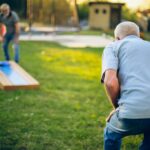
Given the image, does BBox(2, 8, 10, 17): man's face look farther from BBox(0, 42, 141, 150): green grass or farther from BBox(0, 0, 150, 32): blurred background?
BBox(0, 0, 150, 32): blurred background

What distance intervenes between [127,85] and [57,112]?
4052mm

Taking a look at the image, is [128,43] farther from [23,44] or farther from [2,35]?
[23,44]

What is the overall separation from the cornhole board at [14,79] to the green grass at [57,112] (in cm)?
17

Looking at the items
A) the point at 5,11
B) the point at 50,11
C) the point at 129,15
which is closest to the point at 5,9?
the point at 5,11

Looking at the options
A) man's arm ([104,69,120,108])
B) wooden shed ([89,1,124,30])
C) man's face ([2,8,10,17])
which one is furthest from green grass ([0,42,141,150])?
wooden shed ([89,1,124,30])

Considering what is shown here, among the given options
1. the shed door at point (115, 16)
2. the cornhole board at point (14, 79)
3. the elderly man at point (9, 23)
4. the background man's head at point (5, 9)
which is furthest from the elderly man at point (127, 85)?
the shed door at point (115, 16)

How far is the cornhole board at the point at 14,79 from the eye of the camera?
9.77 meters

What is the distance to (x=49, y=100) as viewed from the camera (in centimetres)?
907

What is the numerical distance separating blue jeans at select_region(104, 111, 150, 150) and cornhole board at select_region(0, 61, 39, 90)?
18.3 feet

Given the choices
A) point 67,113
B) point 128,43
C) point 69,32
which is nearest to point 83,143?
point 67,113

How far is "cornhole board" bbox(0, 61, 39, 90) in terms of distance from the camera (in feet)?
32.0

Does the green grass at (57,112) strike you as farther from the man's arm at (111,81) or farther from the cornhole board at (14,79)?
the man's arm at (111,81)

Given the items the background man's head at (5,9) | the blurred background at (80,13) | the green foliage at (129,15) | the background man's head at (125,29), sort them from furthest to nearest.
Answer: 1. the green foliage at (129,15)
2. the blurred background at (80,13)
3. the background man's head at (5,9)
4. the background man's head at (125,29)

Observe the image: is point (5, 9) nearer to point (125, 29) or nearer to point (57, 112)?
point (57, 112)
